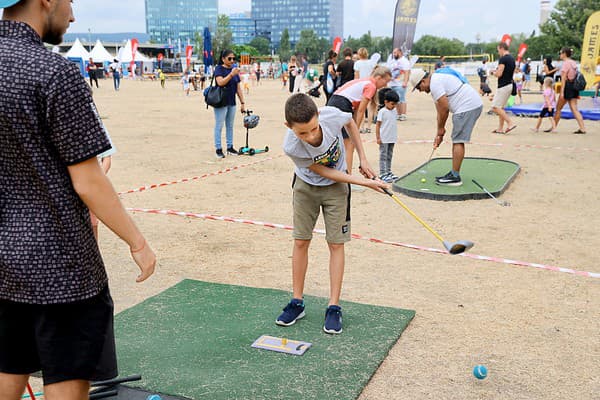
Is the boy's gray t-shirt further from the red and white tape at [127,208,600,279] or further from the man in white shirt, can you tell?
the man in white shirt

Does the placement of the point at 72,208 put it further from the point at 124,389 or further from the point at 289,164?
the point at 289,164

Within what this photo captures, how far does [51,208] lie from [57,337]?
427mm

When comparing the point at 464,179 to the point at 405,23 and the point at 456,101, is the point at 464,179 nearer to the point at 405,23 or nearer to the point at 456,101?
the point at 456,101

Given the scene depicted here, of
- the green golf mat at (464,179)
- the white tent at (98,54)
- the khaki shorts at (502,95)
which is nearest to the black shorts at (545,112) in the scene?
the khaki shorts at (502,95)

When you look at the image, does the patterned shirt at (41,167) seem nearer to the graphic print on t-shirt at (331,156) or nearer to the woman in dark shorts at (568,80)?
the graphic print on t-shirt at (331,156)

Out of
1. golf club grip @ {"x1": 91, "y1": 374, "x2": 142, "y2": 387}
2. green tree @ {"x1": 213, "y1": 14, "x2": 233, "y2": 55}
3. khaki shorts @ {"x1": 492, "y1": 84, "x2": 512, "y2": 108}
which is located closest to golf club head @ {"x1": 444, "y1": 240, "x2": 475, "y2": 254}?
golf club grip @ {"x1": 91, "y1": 374, "x2": 142, "y2": 387}

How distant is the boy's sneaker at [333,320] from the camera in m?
3.85

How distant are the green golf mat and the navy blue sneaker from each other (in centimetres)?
399

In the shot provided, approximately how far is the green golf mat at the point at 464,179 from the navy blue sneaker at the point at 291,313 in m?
3.99

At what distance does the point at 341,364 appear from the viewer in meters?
3.46

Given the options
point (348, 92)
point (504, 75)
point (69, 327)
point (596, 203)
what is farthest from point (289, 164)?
point (69, 327)

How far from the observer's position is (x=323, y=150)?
3.63 metres

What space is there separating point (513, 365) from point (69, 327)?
2.61m

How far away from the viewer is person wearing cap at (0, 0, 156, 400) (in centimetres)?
174
